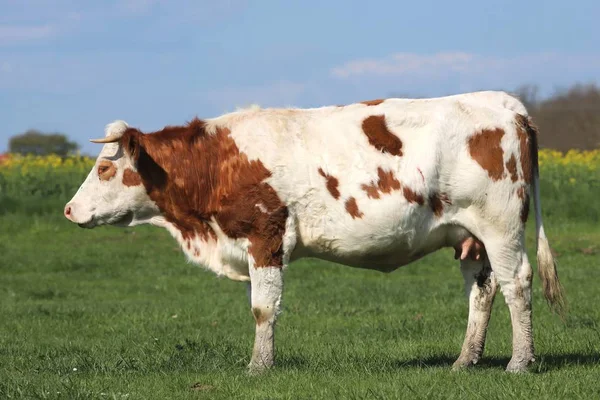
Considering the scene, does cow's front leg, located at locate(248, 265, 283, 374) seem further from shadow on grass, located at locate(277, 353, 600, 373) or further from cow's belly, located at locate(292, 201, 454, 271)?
cow's belly, located at locate(292, 201, 454, 271)

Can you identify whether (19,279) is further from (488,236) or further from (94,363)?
(488,236)

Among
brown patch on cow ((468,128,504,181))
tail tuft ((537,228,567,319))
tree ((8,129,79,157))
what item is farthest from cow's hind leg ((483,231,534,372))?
tree ((8,129,79,157))

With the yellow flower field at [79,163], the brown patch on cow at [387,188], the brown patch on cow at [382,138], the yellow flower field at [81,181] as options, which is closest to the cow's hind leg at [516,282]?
the brown patch on cow at [387,188]

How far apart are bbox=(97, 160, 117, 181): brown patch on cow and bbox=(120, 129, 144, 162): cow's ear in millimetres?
206

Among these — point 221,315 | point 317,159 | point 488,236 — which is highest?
point 317,159

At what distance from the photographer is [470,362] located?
902 centimetres

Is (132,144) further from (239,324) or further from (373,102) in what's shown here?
(239,324)

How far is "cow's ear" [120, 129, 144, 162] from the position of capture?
29.5 feet

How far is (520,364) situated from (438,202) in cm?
148

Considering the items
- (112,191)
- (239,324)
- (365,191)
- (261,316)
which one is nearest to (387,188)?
(365,191)

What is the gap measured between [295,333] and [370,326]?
0.91 meters

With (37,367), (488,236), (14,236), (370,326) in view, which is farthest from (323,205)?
(14,236)

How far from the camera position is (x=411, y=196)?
8469mm

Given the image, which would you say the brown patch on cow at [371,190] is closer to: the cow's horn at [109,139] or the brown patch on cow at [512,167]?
the brown patch on cow at [512,167]
